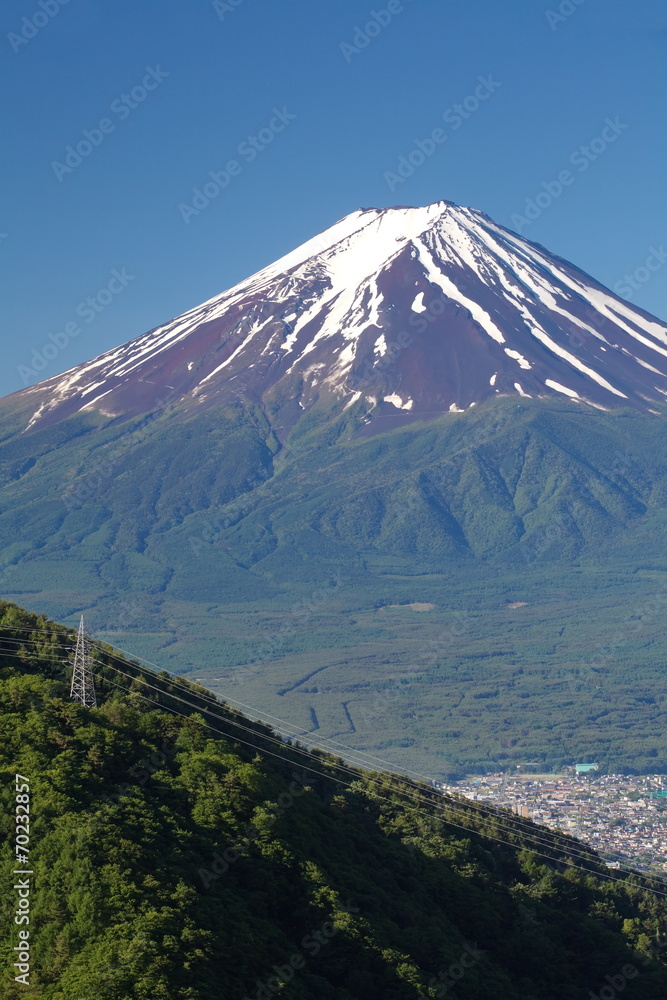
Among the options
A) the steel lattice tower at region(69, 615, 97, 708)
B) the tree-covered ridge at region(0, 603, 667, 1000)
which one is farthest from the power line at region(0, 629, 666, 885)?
the steel lattice tower at region(69, 615, 97, 708)

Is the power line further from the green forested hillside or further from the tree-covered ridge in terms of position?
the green forested hillside

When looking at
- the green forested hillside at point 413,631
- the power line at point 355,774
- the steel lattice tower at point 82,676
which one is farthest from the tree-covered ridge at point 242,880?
the green forested hillside at point 413,631

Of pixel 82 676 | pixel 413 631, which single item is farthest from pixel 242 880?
pixel 413 631

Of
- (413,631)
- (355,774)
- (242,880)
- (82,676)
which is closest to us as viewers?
(242,880)

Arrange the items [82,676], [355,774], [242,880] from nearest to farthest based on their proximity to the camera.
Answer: [242,880] → [82,676] → [355,774]

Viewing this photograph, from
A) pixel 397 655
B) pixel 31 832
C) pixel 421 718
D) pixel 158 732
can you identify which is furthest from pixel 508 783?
pixel 31 832

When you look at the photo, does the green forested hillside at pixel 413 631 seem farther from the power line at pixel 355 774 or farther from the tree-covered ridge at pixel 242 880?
the tree-covered ridge at pixel 242 880

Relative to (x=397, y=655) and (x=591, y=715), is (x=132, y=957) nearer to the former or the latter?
(x=591, y=715)

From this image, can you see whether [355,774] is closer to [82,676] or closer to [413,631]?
[82,676]
